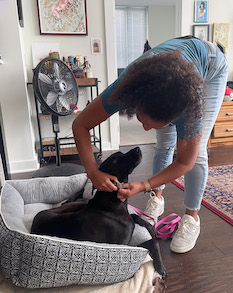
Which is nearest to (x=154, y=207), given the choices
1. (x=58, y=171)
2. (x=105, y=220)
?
(x=105, y=220)

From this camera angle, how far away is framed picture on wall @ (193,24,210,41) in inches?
137

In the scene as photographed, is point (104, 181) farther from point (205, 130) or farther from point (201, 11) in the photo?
point (201, 11)

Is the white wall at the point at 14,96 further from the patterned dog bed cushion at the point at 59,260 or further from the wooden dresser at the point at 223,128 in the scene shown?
A: the wooden dresser at the point at 223,128

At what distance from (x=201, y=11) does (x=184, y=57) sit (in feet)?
10.3

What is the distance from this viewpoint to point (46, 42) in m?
2.82

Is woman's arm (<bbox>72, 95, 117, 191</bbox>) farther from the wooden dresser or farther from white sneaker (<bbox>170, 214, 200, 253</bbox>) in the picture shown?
the wooden dresser

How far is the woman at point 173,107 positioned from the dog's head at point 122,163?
0.23ft

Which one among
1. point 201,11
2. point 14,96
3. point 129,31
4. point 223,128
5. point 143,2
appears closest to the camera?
point 14,96

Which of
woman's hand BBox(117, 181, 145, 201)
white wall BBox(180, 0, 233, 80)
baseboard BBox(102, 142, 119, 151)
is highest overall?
white wall BBox(180, 0, 233, 80)

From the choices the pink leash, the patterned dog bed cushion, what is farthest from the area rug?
the patterned dog bed cushion

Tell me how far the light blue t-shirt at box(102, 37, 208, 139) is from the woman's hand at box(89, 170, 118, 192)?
248 millimetres

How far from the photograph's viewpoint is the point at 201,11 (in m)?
3.45

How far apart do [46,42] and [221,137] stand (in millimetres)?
2413

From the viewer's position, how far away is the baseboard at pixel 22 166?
8.14 ft
